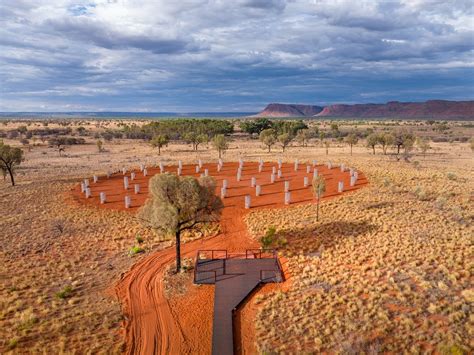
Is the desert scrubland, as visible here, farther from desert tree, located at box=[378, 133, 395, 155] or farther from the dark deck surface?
desert tree, located at box=[378, 133, 395, 155]

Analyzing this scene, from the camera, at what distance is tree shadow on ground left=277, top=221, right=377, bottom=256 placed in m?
19.2

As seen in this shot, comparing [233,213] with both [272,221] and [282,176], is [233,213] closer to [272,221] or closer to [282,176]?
[272,221]

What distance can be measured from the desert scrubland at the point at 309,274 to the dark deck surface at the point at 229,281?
2.13 feet

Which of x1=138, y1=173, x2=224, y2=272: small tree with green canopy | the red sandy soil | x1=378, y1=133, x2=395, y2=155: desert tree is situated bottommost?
the red sandy soil

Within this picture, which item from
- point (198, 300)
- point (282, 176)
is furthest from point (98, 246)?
point (282, 176)

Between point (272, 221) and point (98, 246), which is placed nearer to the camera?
point (98, 246)

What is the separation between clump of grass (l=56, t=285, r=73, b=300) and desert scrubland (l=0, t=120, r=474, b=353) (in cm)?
4

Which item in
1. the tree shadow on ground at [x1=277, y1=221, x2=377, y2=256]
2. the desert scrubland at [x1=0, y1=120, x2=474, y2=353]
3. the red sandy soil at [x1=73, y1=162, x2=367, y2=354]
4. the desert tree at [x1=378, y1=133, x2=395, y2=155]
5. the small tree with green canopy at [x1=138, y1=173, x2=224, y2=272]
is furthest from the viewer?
the desert tree at [x1=378, y1=133, x2=395, y2=155]

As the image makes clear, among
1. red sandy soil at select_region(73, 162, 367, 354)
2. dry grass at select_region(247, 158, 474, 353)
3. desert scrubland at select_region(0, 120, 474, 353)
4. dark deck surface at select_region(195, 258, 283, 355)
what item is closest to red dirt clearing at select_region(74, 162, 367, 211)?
red sandy soil at select_region(73, 162, 367, 354)

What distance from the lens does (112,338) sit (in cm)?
1236

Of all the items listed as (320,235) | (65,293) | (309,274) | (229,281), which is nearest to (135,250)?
(65,293)

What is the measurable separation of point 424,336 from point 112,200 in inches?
974

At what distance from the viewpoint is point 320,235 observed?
2066 cm

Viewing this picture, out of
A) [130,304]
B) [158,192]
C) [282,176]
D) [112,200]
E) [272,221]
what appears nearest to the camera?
[130,304]
